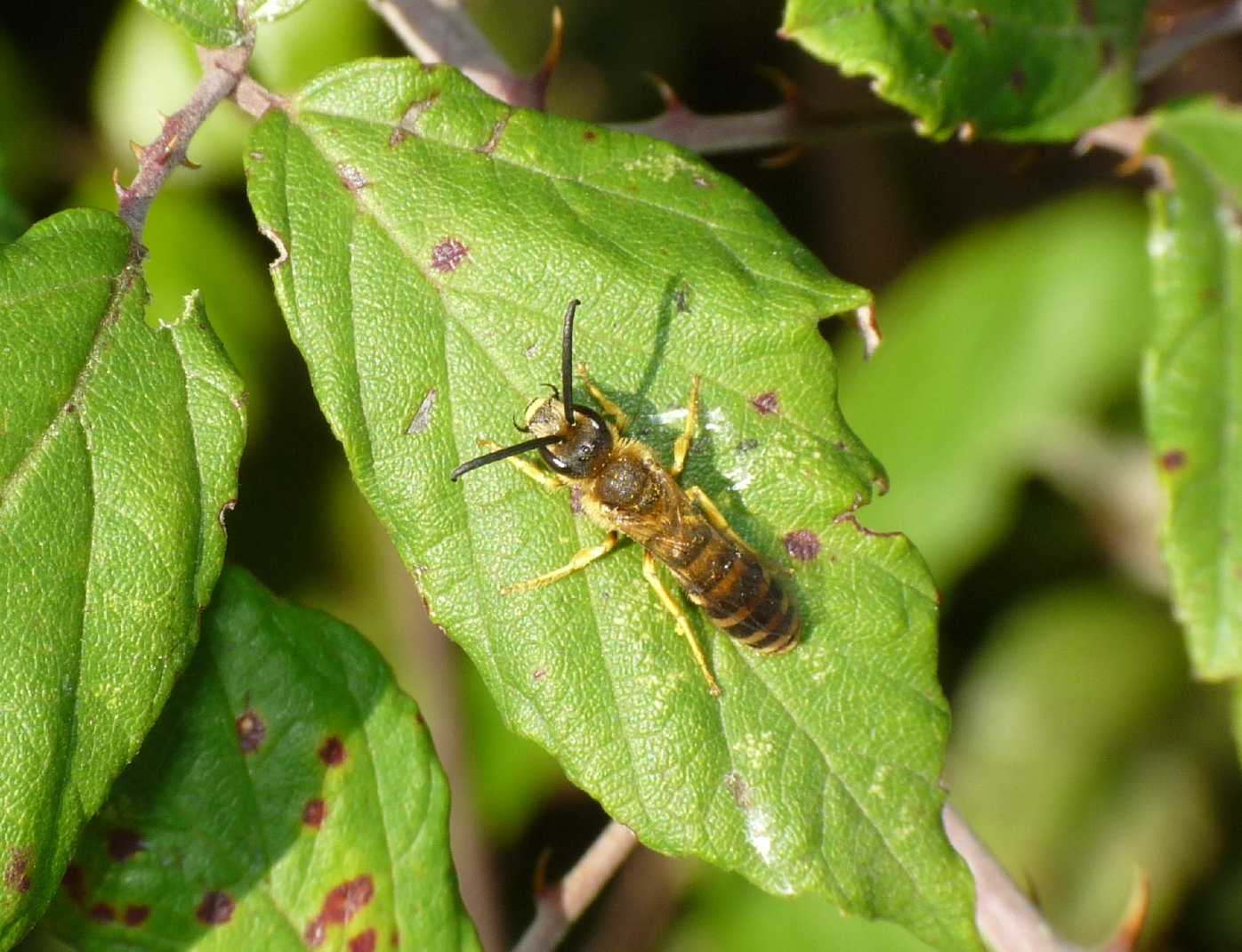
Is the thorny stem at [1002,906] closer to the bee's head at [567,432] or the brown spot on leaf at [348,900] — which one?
the bee's head at [567,432]

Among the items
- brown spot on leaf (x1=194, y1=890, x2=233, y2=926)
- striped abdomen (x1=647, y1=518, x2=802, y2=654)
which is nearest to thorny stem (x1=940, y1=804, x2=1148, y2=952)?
striped abdomen (x1=647, y1=518, x2=802, y2=654)

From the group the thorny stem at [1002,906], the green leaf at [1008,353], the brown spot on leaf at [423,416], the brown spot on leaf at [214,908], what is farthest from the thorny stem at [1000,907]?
the green leaf at [1008,353]

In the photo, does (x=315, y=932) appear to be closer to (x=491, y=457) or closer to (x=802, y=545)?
(x=491, y=457)

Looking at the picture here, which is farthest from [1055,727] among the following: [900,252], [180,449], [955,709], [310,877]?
[180,449]

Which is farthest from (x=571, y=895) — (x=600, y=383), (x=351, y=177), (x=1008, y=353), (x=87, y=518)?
(x=1008, y=353)

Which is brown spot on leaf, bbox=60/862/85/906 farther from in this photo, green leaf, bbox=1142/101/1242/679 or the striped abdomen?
green leaf, bbox=1142/101/1242/679

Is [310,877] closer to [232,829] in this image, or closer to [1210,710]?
A: [232,829]
